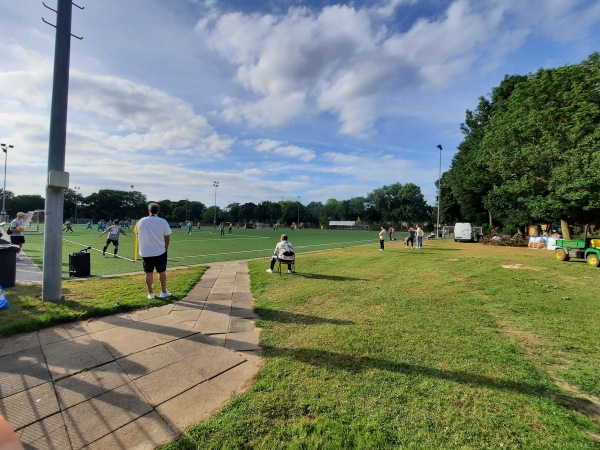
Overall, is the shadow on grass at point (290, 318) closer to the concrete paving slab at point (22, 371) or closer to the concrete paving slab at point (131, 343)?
the concrete paving slab at point (131, 343)

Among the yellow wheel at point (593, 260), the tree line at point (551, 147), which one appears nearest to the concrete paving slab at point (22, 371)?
the yellow wheel at point (593, 260)

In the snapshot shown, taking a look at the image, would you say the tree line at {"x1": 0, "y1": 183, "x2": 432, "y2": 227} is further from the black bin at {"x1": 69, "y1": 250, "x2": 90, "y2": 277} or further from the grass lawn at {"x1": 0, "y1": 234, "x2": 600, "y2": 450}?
the grass lawn at {"x1": 0, "y1": 234, "x2": 600, "y2": 450}

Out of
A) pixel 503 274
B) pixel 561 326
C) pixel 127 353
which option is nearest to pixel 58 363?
pixel 127 353

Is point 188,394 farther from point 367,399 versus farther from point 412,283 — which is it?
point 412,283

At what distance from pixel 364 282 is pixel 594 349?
5.01 m

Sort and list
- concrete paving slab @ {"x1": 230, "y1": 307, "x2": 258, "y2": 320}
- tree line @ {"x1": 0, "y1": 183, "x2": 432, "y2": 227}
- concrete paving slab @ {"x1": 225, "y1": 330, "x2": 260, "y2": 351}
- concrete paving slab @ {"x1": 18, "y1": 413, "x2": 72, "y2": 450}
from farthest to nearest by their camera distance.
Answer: tree line @ {"x1": 0, "y1": 183, "x2": 432, "y2": 227}
concrete paving slab @ {"x1": 230, "y1": 307, "x2": 258, "y2": 320}
concrete paving slab @ {"x1": 225, "y1": 330, "x2": 260, "y2": 351}
concrete paving slab @ {"x1": 18, "y1": 413, "x2": 72, "y2": 450}

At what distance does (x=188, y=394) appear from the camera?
285 cm

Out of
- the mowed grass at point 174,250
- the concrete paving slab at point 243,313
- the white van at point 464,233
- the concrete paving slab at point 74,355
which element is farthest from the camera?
the white van at point 464,233

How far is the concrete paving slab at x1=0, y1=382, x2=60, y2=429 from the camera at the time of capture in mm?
2436

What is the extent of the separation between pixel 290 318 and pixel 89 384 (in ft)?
9.47

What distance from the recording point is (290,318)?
5.15 m

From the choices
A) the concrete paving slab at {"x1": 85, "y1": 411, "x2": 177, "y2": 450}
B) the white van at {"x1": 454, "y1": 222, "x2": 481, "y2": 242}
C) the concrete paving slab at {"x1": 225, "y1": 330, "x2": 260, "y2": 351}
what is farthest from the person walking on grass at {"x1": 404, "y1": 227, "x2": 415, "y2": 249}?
the concrete paving slab at {"x1": 85, "y1": 411, "x2": 177, "y2": 450}

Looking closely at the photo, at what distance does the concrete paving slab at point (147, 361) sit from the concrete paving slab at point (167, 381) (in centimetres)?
10

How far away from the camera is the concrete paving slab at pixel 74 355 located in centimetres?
323
